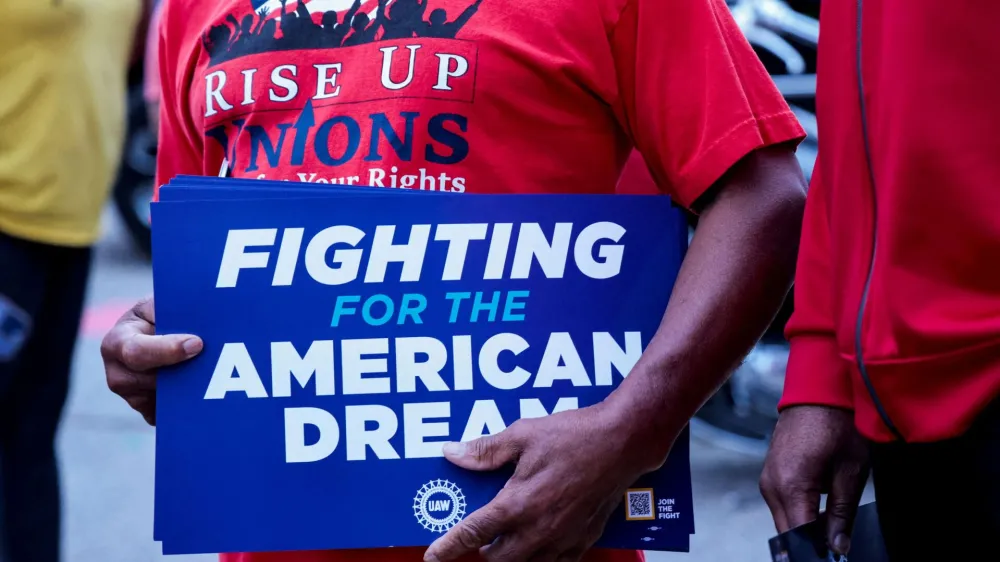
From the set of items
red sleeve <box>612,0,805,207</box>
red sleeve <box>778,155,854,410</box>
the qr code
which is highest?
red sleeve <box>612,0,805,207</box>

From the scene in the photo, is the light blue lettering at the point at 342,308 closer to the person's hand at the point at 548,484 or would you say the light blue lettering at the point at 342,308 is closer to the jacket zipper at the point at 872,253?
the person's hand at the point at 548,484

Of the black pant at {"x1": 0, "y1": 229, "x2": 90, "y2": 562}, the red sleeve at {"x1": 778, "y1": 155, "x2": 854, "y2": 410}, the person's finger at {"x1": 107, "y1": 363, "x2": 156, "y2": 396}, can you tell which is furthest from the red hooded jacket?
the black pant at {"x1": 0, "y1": 229, "x2": 90, "y2": 562}

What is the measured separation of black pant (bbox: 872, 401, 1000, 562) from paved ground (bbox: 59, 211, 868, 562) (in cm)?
277

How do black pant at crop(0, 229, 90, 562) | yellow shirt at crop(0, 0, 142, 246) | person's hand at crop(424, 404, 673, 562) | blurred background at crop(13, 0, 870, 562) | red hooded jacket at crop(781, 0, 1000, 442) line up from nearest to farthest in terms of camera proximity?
red hooded jacket at crop(781, 0, 1000, 442) < person's hand at crop(424, 404, 673, 562) < yellow shirt at crop(0, 0, 142, 246) < black pant at crop(0, 229, 90, 562) < blurred background at crop(13, 0, 870, 562)

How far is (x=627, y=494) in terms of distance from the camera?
1.62 meters

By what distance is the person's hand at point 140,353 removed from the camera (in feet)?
5.30

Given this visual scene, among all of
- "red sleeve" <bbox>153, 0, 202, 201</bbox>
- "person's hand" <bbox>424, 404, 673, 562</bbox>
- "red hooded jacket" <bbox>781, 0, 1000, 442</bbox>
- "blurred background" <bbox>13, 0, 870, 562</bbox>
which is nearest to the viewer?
"red hooded jacket" <bbox>781, 0, 1000, 442</bbox>

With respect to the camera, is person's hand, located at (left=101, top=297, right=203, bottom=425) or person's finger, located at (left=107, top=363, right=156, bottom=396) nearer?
person's hand, located at (left=101, top=297, right=203, bottom=425)

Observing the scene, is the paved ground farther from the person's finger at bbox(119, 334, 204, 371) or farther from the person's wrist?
the person's finger at bbox(119, 334, 204, 371)

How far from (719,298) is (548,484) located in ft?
1.09

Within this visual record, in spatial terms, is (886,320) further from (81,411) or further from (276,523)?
(81,411)

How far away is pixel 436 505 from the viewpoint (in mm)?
1595

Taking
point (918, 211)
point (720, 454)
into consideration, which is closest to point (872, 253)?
point (918, 211)

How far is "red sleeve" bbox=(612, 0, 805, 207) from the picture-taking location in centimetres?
162
